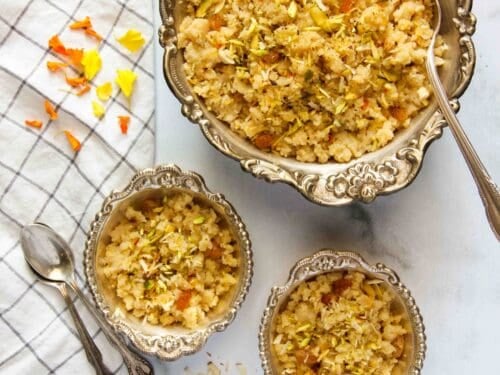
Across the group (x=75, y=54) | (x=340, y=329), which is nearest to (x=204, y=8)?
(x=75, y=54)

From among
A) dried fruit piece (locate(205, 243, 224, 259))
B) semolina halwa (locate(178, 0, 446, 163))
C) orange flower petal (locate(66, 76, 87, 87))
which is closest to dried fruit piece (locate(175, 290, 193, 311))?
dried fruit piece (locate(205, 243, 224, 259))

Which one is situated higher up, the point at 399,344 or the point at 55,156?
the point at 55,156

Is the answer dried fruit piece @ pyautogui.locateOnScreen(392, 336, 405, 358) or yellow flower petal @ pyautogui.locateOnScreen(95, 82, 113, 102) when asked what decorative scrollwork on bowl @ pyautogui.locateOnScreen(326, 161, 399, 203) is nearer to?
dried fruit piece @ pyautogui.locateOnScreen(392, 336, 405, 358)

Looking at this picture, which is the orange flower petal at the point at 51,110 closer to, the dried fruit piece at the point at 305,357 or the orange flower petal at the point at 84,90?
the orange flower petal at the point at 84,90

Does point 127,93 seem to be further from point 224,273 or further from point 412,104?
point 412,104

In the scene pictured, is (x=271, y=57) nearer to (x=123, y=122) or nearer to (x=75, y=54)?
(x=123, y=122)

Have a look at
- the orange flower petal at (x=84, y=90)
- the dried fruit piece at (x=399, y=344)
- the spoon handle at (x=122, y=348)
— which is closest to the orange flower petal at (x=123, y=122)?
the orange flower petal at (x=84, y=90)
